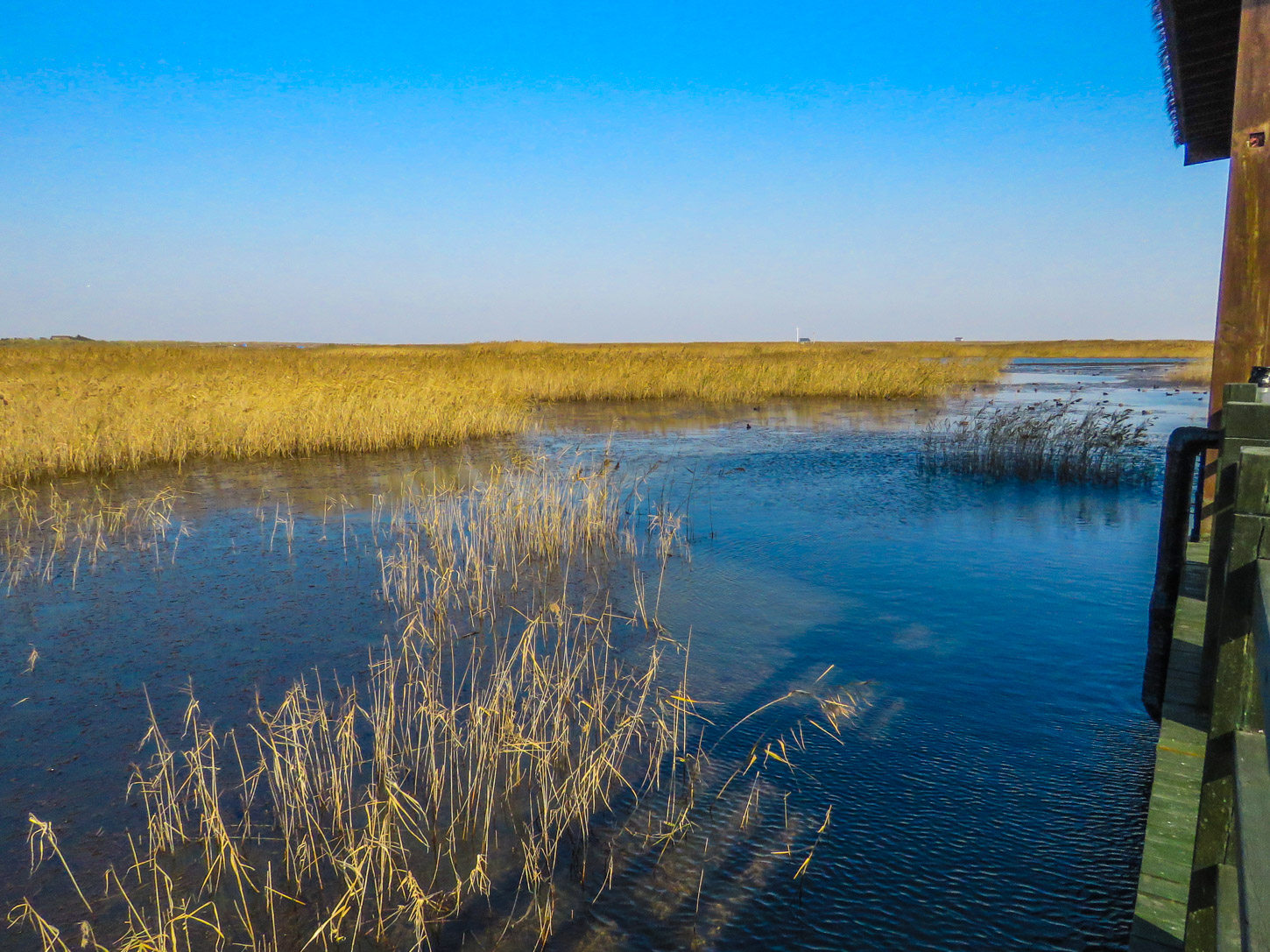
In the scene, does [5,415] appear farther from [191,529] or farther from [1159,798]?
[1159,798]

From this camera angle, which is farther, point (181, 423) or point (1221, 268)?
point (181, 423)

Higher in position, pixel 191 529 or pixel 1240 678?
pixel 1240 678

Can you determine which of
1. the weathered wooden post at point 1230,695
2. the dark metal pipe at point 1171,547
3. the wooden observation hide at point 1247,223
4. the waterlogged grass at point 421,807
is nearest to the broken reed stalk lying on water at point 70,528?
the waterlogged grass at point 421,807

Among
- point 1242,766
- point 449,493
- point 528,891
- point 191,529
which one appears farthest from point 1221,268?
point 191,529

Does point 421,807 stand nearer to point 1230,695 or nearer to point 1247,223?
point 1230,695

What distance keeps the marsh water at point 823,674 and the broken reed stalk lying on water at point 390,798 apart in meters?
0.28

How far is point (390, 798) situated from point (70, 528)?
7.57 m

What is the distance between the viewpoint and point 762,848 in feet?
11.2

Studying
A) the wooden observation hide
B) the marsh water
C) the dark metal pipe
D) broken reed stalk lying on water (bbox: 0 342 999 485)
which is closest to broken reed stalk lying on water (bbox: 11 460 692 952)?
the marsh water

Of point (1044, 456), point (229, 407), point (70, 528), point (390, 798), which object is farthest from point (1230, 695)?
point (229, 407)

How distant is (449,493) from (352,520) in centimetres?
119

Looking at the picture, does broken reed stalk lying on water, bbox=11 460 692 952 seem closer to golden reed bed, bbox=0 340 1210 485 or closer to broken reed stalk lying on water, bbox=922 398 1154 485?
broken reed stalk lying on water, bbox=922 398 1154 485

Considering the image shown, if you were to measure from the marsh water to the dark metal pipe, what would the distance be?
80 centimetres

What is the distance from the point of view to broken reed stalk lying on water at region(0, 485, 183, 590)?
7.67 metres
